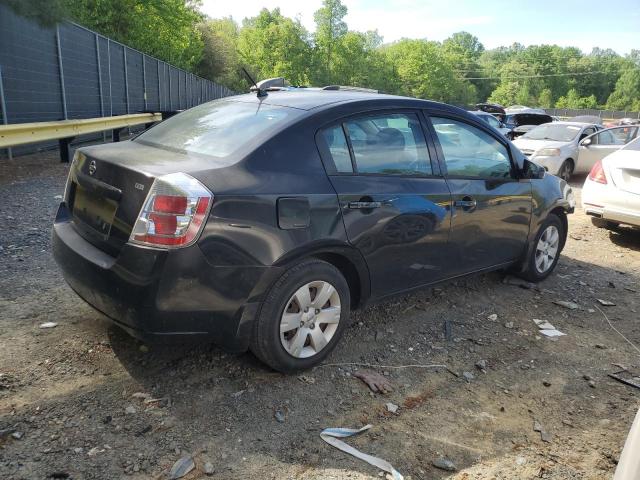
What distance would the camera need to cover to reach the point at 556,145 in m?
12.6

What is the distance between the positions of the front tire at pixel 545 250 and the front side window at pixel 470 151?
0.90m

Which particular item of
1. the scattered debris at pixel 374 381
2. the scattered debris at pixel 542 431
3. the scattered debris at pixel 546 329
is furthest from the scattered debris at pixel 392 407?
the scattered debris at pixel 546 329

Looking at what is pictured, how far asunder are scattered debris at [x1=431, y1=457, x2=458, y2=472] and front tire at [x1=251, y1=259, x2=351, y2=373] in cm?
99

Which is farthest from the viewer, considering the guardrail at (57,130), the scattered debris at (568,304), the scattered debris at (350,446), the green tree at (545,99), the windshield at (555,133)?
the green tree at (545,99)

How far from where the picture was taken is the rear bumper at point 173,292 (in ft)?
8.91

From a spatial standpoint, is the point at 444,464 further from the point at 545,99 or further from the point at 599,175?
the point at 545,99

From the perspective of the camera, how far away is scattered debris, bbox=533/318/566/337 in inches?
167

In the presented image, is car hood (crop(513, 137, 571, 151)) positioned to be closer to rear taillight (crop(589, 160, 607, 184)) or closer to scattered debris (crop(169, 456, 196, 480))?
rear taillight (crop(589, 160, 607, 184))

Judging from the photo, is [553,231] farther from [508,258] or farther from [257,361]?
[257,361]

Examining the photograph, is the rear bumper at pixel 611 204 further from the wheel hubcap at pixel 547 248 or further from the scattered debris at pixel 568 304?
the scattered debris at pixel 568 304

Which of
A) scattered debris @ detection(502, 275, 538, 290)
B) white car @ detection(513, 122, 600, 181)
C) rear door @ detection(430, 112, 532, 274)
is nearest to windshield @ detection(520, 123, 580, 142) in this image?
white car @ detection(513, 122, 600, 181)

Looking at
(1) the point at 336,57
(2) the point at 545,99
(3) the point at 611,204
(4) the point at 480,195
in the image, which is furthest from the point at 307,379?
(2) the point at 545,99

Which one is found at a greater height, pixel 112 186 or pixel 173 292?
pixel 112 186

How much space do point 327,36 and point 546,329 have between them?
67.8 m
